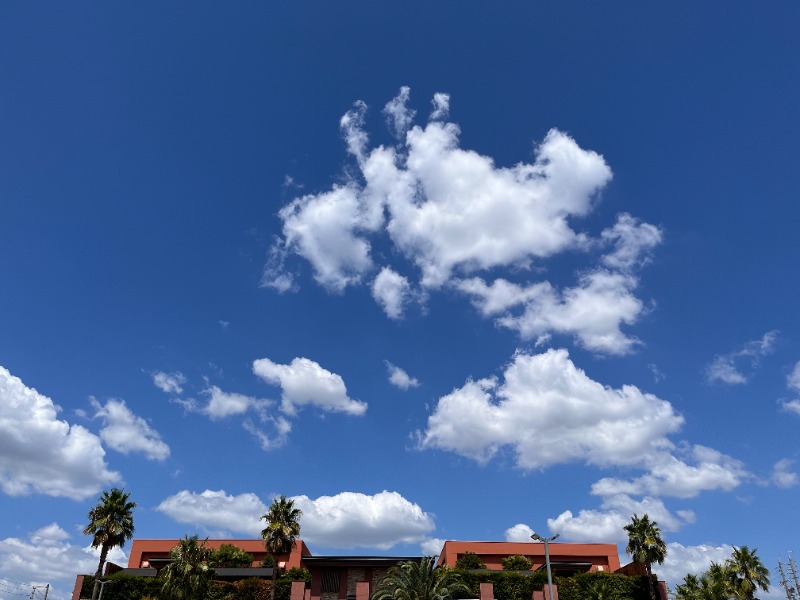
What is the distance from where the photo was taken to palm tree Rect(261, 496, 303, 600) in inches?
2292

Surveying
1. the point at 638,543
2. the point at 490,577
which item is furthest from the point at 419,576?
the point at 638,543

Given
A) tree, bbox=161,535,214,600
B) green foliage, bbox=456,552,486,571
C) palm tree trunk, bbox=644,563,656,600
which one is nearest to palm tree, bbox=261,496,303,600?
tree, bbox=161,535,214,600

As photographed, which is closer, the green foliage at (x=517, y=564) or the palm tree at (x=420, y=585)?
the palm tree at (x=420, y=585)

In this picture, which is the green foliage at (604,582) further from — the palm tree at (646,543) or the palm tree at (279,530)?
Result: the palm tree at (279,530)

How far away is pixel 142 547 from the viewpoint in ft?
252

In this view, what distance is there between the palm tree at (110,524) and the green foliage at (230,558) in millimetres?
15165

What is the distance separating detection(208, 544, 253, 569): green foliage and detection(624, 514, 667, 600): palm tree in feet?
140

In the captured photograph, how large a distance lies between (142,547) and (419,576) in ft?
130

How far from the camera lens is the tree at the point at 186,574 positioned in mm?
49688

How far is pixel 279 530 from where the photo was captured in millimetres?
58219

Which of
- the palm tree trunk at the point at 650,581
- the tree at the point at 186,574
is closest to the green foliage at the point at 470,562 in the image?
the palm tree trunk at the point at 650,581

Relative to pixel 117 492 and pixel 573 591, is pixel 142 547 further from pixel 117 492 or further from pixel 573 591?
pixel 573 591

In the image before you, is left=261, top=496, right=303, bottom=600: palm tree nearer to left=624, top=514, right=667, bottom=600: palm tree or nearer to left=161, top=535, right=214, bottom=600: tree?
left=161, top=535, right=214, bottom=600: tree

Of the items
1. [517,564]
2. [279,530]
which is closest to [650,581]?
[517,564]
